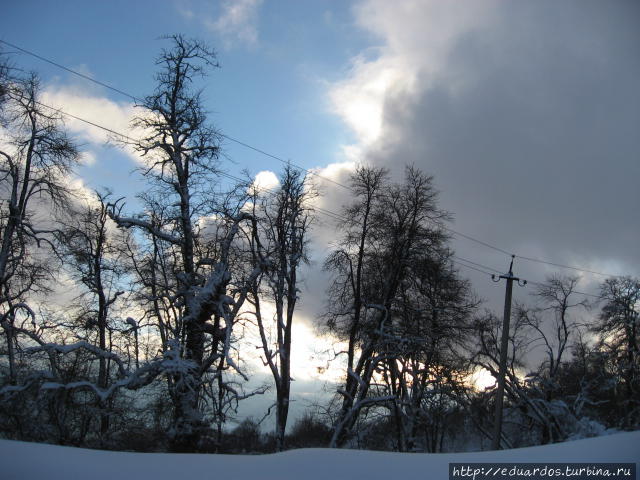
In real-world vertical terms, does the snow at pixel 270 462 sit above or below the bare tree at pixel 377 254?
below

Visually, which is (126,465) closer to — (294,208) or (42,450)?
(42,450)

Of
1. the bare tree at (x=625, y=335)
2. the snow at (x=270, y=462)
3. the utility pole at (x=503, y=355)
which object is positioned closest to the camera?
the snow at (x=270, y=462)

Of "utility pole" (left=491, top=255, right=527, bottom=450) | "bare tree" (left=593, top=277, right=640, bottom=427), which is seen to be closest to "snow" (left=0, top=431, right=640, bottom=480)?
"utility pole" (left=491, top=255, right=527, bottom=450)

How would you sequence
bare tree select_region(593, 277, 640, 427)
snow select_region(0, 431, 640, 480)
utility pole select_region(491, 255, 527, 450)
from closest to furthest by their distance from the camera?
snow select_region(0, 431, 640, 480) < utility pole select_region(491, 255, 527, 450) < bare tree select_region(593, 277, 640, 427)

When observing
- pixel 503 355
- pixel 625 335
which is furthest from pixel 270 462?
pixel 625 335

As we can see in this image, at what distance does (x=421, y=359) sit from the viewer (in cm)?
2053

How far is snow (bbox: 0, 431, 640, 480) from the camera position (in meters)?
4.83

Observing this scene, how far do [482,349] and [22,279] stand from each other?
21.0 metres

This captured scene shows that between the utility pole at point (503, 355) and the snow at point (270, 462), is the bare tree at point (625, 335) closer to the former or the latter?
the utility pole at point (503, 355)

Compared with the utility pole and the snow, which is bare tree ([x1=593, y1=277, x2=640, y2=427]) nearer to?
the utility pole

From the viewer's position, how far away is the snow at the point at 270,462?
4832mm

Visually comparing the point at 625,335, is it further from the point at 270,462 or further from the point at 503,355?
the point at 270,462

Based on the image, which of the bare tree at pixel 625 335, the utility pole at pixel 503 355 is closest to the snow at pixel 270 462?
the utility pole at pixel 503 355

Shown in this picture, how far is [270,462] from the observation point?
5.57 m
